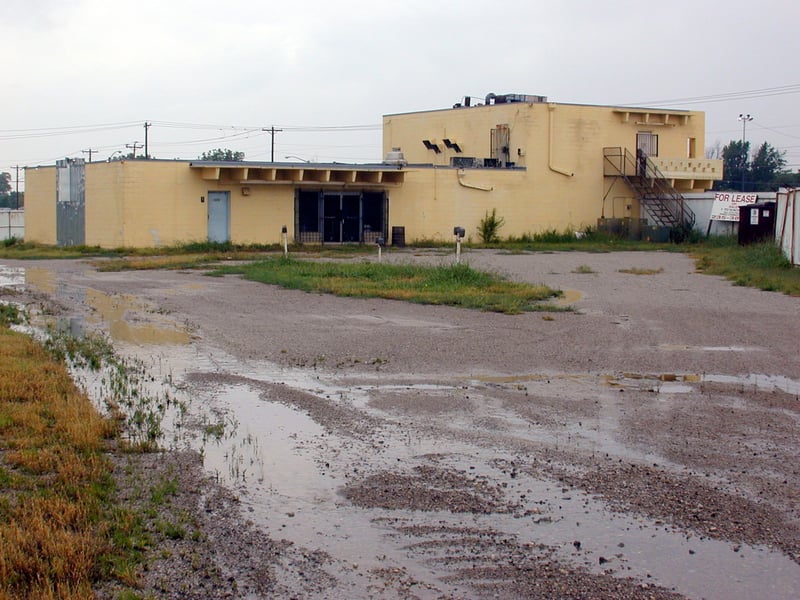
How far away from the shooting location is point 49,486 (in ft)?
22.2

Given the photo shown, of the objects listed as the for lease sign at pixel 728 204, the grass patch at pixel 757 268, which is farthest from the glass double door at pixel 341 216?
the for lease sign at pixel 728 204

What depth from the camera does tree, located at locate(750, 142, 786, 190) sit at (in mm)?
96250

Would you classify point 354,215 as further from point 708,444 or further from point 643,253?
point 708,444

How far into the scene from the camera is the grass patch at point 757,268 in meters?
22.3

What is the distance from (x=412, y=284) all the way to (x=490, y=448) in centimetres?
1342

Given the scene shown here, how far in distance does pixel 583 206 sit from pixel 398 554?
43.0m

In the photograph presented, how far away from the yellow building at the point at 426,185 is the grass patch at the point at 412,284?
501 inches

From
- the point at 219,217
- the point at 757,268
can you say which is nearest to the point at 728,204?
the point at 757,268

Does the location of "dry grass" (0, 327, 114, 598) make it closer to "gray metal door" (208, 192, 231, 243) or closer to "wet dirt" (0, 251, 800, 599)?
"wet dirt" (0, 251, 800, 599)

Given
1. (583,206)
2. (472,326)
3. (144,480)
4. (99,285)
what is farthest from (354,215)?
(144,480)

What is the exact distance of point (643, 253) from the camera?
127 ft

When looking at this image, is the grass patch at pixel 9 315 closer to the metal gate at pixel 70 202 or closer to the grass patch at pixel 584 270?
the grass patch at pixel 584 270

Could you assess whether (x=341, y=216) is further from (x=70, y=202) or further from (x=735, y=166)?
(x=735, y=166)

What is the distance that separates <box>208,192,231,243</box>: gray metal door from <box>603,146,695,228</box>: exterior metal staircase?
62.4 feet
